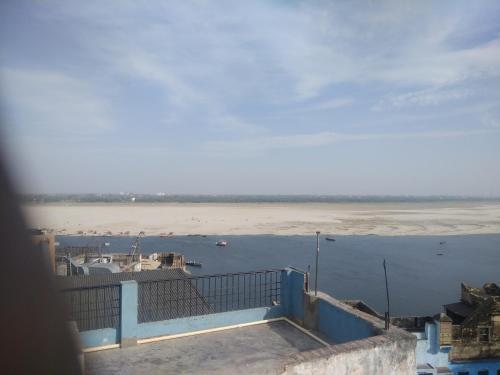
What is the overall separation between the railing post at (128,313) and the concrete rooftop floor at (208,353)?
142 mm

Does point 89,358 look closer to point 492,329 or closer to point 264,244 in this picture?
point 492,329

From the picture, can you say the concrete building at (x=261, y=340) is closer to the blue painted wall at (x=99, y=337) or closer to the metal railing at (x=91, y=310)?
the blue painted wall at (x=99, y=337)

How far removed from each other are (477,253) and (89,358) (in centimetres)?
4926

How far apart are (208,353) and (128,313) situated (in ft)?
4.41

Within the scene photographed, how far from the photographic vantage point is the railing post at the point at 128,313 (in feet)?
20.8

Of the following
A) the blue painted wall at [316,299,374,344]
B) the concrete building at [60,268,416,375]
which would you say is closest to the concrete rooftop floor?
the concrete building at [60,268,416,375]

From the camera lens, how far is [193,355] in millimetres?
6039

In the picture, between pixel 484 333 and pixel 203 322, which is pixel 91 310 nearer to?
pixel 203 322

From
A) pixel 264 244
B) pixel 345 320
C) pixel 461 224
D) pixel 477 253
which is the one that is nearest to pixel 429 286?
pixel 477 253

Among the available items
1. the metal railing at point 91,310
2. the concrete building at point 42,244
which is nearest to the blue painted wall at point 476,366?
the metal railing at point 91,310

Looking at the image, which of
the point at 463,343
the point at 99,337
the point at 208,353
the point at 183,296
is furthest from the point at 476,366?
the point at 99,337

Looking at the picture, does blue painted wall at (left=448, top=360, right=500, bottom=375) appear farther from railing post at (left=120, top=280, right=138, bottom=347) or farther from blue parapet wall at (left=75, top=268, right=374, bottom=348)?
railing post at (left=120, top=280, right=138, bottom=347)

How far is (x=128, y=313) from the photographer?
6387mm

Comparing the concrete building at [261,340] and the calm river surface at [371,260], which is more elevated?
the concrete building at [261,340]
